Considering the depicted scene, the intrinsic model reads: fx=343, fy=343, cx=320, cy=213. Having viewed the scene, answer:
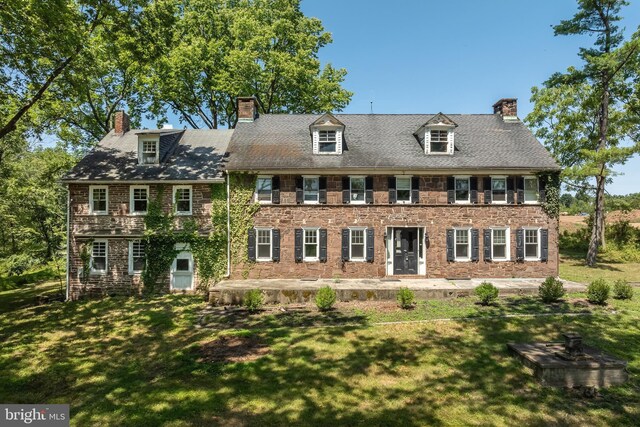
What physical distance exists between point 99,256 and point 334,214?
12894 millimetres

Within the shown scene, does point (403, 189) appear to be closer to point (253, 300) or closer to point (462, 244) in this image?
point (462, 244)

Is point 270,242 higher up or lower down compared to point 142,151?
lower down

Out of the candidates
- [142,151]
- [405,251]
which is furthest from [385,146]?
[142,151]

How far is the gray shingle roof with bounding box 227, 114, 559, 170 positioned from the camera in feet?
62.0

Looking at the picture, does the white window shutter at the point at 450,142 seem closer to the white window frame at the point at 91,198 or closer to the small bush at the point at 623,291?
the small bush at the point at 623,291

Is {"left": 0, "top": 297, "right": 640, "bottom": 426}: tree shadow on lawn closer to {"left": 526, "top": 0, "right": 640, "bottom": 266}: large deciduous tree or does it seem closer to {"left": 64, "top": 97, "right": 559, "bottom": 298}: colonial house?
{"left": 64, "top": 97, "right": 559, "bottom": 298}: colonial house

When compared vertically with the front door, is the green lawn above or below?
below

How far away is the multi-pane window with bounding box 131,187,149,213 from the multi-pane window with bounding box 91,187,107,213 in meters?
1.55

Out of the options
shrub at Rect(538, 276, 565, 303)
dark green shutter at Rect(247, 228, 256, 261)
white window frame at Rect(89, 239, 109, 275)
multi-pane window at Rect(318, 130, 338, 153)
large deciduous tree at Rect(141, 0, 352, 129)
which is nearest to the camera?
shrub at Rect(538, 276, 565, 303)

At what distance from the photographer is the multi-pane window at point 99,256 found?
60.6ft

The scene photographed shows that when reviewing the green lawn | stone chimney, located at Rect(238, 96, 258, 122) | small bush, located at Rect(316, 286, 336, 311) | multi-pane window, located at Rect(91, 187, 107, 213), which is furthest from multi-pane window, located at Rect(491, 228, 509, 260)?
multi-pane window, located at Rect(91, 187, 107, 213)

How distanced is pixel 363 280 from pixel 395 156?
7225 millimetres

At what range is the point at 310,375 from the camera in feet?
28.7

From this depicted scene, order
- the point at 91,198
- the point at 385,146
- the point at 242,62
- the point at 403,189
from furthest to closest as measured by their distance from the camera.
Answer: the point at 242,62, the point at 385,146, the point at 403,189, the point at 91,198
